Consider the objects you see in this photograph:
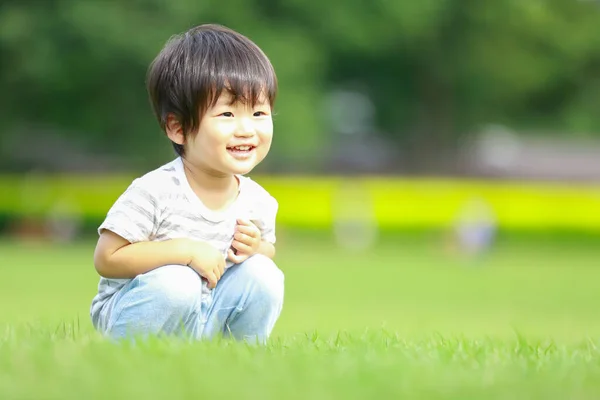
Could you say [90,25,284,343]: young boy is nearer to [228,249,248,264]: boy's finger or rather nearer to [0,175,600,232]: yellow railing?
[228,249,248,264]: boy's finger

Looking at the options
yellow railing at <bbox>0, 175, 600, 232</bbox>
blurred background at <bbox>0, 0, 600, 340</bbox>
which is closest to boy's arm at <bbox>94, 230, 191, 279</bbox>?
blurred background at <bbox>0, 0, 600, 340</bbox>

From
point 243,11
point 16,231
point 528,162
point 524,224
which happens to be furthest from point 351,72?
point 528,162

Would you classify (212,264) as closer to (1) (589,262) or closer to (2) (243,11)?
(1) (589,262)

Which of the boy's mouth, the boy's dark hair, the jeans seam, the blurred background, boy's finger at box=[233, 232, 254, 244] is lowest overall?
the jeans seam

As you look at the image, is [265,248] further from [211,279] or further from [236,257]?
[211,279]

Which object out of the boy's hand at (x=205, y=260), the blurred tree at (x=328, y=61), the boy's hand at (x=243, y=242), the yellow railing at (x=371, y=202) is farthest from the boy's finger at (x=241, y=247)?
the yellow railing at (x=371, y=202)

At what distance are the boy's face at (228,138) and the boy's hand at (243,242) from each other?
8.7 inches

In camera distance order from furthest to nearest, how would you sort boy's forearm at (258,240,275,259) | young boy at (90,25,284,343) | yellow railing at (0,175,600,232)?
yellow railing at (0,175,600,232) < boy's forearm at (258,240,275,259) < young boy at (90,25,284,343)

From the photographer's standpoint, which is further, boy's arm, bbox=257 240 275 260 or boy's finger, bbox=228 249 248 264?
boy's arm, bbox=257 240 275 260

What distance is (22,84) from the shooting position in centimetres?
2903

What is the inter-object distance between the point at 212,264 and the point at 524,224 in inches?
935

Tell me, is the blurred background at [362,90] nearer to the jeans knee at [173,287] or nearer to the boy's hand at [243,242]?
the boy's hand at [243,242]

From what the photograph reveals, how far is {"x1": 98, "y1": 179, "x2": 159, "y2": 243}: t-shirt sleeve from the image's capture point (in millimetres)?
4211

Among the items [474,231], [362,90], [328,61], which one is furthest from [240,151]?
[362,90]
